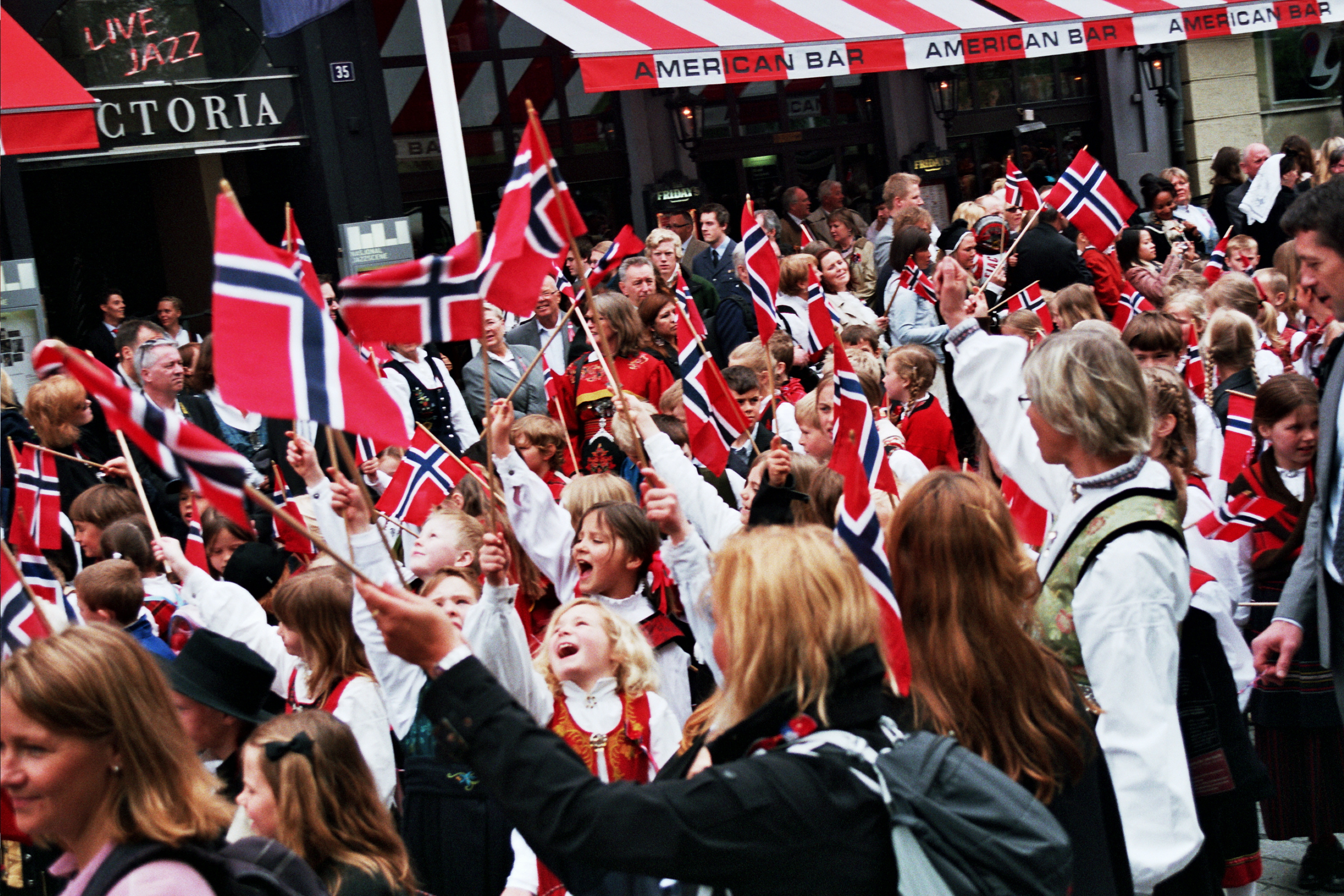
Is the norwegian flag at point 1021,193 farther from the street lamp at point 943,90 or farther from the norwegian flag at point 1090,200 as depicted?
the street lamp at point 943,90

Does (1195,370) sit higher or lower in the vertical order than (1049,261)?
lower

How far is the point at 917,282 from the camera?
29.4 feet

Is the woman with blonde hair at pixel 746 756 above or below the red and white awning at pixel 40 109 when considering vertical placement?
below

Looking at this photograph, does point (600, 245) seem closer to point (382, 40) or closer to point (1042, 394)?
point (382, 40)

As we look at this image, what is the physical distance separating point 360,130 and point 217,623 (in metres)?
8.76

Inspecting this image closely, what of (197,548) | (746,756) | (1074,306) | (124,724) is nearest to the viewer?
(746,756)

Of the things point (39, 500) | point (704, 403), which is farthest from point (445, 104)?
point (704, 403)

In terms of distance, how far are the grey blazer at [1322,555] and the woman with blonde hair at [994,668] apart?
3.60ft

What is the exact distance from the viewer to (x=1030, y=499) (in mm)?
4410

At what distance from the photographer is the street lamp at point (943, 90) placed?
16.8m

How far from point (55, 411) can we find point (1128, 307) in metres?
6.49

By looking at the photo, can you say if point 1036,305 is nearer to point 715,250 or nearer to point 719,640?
point 715,250

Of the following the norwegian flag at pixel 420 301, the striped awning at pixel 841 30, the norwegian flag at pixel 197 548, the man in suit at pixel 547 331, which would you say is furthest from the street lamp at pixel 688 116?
the norwegian flag at pixel 420 301

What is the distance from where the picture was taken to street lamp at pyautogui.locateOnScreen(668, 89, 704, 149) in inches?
591
